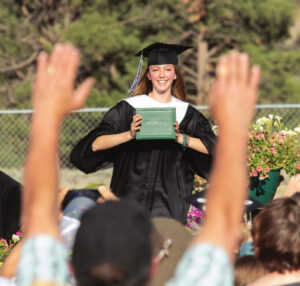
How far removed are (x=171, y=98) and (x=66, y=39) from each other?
9125mm

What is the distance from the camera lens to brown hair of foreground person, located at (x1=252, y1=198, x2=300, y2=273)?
200cm

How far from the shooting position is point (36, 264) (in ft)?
4.37

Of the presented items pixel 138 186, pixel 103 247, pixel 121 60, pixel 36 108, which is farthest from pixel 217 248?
pixel 121 60

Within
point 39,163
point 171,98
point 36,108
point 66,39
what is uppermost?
point 66,39

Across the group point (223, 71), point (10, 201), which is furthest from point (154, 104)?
point (223, 71)

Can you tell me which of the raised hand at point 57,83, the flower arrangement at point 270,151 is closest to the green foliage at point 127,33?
the flower arrangement at point 270,151

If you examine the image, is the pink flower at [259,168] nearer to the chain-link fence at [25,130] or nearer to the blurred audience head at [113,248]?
the blurred audience head at [113,248]

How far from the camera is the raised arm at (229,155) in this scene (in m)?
1.38

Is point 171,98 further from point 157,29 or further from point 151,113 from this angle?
point 157,29

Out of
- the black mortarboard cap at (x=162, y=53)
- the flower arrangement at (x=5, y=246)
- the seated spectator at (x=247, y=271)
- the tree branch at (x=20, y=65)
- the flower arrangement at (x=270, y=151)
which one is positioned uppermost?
the tree branch at (x=20, y=65)

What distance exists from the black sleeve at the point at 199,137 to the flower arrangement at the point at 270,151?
70 centimetres

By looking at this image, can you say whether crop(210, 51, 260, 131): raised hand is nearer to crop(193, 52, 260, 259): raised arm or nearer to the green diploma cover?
crop(193, 52, 260, 259): raised arm

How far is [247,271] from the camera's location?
226 centimetres

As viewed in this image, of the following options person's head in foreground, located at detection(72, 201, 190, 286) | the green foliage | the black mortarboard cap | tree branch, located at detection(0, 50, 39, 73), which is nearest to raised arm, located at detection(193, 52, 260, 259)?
person's head in foreground, located at detection(72, 201, 190, 286)
